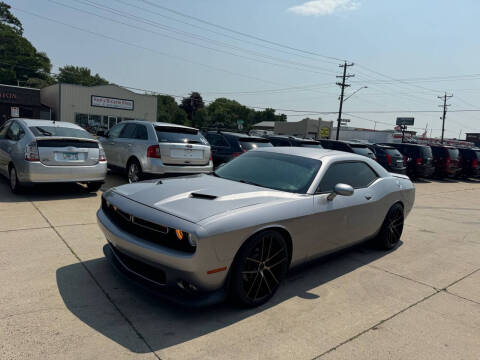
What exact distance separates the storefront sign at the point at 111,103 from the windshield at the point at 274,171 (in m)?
37.4

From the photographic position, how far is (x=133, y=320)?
2.80 m

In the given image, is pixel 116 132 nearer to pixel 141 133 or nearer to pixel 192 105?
pixel 141 133

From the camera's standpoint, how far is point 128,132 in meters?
8.65

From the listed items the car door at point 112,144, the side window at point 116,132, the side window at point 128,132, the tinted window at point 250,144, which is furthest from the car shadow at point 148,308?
the tinted window at point 250,144

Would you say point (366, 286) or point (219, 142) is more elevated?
point (219, 142)

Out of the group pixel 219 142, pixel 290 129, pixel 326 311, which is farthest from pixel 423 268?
pixel 290 129

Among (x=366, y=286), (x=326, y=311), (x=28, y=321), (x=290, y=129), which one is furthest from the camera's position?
(x=290, y=129)

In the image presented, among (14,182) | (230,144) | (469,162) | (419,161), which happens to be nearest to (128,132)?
(14,182)

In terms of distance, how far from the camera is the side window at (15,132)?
6780 mm

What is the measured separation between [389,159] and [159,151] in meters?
10.3

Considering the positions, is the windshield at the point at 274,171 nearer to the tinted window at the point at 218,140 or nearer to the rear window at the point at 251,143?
the rear window at the point at 251,143

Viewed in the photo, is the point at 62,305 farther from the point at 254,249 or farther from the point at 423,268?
the point at 423,268

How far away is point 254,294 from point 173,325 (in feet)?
2.45

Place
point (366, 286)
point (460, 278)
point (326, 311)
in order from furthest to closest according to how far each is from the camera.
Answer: point (460, 278) → point (366, 286) → point (326, 311)
